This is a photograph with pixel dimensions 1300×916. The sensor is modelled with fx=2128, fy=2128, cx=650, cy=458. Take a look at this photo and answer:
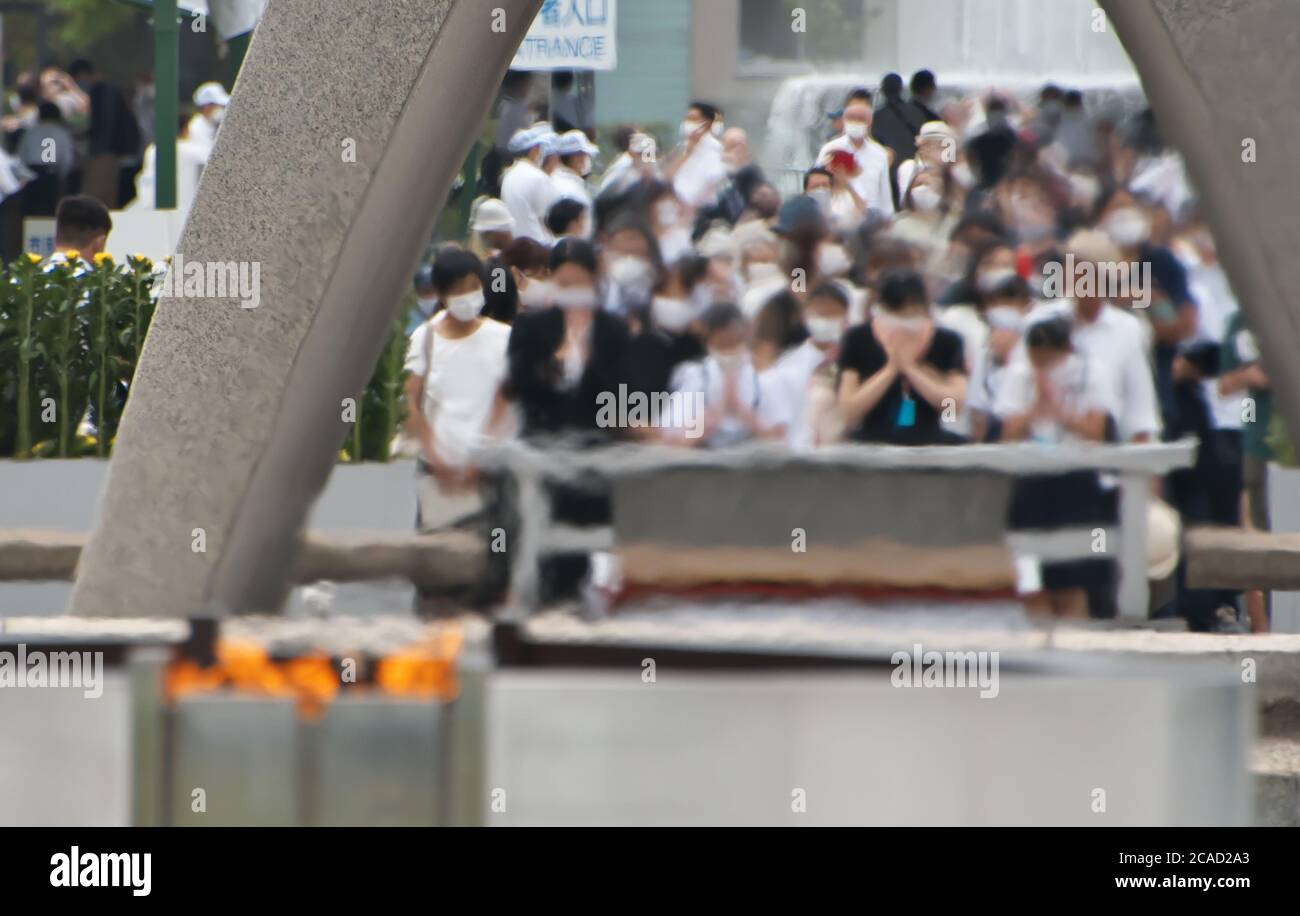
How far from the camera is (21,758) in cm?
468

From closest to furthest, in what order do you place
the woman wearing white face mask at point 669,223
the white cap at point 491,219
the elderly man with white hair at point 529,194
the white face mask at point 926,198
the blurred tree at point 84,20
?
1. the white cap at point 491,219
2. the woman wearing white face mask at point 669,223
3. the white face mask at point 926,198
4. the elderly man with white hair at point 529,194
5. the blurred tree at point 84,20

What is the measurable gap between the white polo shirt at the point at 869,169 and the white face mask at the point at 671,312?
3.98 meters

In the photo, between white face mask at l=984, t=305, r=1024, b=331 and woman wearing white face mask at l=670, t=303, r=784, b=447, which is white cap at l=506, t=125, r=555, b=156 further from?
woman wearing white face mask at l=670, t=303, r=784, b=447

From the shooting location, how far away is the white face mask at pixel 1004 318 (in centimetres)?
884

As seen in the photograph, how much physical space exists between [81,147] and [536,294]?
409 inches

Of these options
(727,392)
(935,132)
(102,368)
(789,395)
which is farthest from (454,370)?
(935,132)

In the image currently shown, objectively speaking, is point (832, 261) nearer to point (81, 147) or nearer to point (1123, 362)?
point (1123, 362)

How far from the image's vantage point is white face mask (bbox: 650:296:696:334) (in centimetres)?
855

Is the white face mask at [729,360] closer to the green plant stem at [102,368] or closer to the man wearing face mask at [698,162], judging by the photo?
the green plant stem at [102,368]

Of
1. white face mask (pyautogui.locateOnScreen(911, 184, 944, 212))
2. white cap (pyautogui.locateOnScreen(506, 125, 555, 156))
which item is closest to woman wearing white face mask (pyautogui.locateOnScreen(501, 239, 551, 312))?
white face mask (pyautogui.locateOnScreen(911, 184, 944, 212))

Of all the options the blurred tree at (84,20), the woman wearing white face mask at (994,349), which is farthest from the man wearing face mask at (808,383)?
the blurred tree at (84,20)

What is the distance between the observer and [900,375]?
8242mm

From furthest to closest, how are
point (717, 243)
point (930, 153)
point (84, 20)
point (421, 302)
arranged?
point (84, 20)
point (930, 153)
point (717, 243)
point (421, 302)
